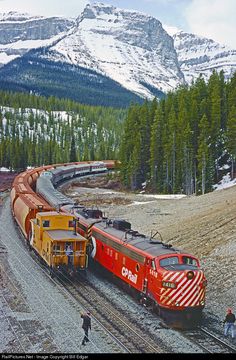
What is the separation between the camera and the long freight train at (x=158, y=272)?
2278 cm

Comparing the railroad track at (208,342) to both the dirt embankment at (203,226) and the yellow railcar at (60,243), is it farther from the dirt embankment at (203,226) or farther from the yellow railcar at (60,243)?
the yellow railcar at (60,243)

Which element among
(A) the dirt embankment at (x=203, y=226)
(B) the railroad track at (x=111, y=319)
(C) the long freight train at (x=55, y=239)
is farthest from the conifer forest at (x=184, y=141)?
(B) the railroad track at (x=111, y=319)

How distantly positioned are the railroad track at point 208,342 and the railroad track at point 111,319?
5.91 ft

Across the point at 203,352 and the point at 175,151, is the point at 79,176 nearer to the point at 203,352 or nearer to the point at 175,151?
the point at 175,151

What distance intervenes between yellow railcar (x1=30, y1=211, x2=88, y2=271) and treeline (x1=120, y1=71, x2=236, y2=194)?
123 feet

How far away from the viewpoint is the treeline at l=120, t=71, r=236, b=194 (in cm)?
7162

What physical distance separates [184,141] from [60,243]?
158 feet

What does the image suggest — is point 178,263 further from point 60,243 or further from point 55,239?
point 55,239

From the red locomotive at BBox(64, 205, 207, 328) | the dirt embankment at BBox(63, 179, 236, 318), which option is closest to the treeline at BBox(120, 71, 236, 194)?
the dirt embankment at BBox(63, 179, 236, 318)

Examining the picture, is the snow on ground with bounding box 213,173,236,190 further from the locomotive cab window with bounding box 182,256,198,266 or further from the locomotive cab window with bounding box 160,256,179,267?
the locomotive cab window with bounding box 160,256,179,267

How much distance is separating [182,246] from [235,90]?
44669 mm

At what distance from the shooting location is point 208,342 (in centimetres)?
2122

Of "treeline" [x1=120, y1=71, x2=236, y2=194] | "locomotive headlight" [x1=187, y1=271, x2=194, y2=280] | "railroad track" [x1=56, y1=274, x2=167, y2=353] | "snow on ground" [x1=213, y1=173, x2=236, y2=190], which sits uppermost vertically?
"treeline" [x1=120, y1=71, x2=236, y2=194]

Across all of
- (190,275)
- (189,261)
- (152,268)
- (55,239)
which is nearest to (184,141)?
(55,239)
